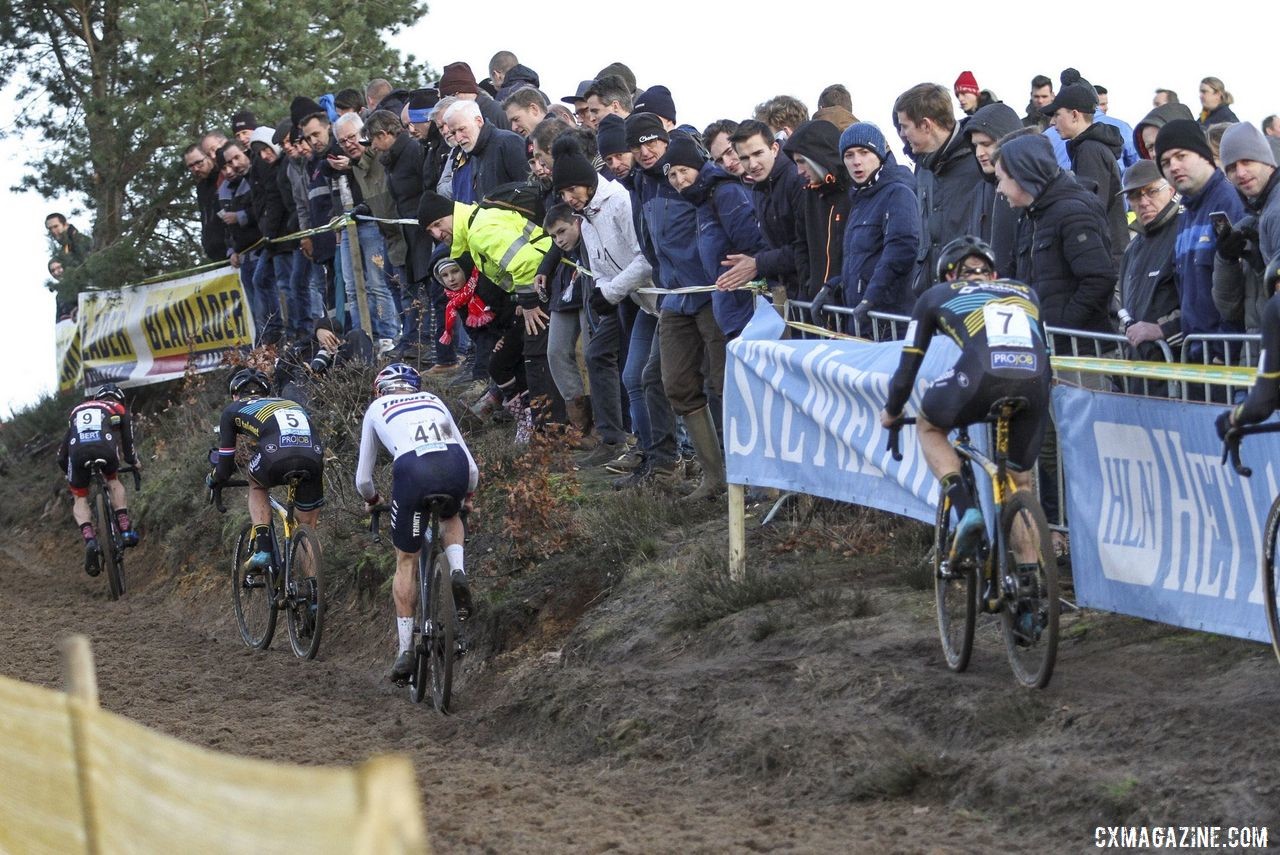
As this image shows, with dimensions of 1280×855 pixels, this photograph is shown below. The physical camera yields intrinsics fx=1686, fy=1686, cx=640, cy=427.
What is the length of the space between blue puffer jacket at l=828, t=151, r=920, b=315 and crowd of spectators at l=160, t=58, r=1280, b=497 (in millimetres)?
13

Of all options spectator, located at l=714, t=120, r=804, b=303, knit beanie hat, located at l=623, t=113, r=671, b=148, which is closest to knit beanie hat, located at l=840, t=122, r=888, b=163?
spectator, located at l=714, t=120, r=804, b=303

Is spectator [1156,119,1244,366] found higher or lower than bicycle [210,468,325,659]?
higher

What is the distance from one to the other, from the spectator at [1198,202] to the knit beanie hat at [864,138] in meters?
1.82

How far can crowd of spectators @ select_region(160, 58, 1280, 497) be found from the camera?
869cm

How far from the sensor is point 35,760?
182 inches

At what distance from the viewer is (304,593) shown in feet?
40.2

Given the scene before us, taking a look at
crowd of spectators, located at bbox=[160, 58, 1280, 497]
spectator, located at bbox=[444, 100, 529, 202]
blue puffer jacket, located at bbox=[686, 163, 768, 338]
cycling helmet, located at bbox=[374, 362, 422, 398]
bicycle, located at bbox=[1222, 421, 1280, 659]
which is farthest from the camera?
spectator, located at bbox=[444, 100, 529, 202]

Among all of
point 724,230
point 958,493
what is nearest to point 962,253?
point 958,493

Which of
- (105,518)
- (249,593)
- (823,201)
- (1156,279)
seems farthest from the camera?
(105,518)

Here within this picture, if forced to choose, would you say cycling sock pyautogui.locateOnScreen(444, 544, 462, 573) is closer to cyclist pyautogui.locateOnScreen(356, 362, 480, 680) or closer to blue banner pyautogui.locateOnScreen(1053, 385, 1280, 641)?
cyclist pyautogui.locateOnScreen(356, 362, 480, 680)

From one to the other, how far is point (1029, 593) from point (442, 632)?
13.2 feet

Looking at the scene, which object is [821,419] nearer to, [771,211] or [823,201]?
[823,201]

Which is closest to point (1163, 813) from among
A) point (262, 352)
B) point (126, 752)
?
point (126, 752)

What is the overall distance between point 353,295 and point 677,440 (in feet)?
20.1
